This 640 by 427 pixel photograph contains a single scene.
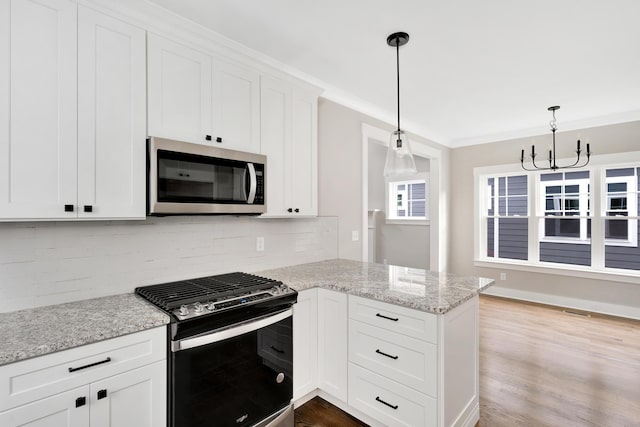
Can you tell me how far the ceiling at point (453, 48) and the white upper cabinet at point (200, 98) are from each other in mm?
289

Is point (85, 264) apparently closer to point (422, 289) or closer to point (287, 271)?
point (287, 271)

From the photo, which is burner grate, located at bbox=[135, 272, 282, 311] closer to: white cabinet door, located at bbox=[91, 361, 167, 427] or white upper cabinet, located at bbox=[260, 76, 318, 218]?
white cabinet door, located at bbox=[91, 361, 167, 427]

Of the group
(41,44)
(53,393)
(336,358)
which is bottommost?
(336,358)

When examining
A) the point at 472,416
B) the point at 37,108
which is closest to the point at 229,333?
the point at 37,108

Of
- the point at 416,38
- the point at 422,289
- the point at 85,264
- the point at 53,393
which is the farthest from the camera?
the point at 416,38

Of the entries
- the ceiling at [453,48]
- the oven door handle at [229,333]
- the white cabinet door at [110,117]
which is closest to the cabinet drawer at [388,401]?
the oven door handle at [229,333]

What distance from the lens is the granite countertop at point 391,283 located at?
5.79 feet

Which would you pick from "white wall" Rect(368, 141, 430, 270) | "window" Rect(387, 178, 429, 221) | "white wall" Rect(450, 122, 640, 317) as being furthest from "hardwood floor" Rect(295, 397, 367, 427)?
"window" Rect(387, 178, 429, 221)

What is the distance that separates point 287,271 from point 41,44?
195 cm

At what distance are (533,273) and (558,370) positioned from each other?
241 cm

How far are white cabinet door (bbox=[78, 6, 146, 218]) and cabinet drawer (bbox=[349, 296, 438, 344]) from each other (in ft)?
4.46

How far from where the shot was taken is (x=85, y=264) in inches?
70.4

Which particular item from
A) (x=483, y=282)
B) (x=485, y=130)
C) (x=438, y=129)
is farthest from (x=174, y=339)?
(x=485, y=130)

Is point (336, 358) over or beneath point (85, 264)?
beneath
